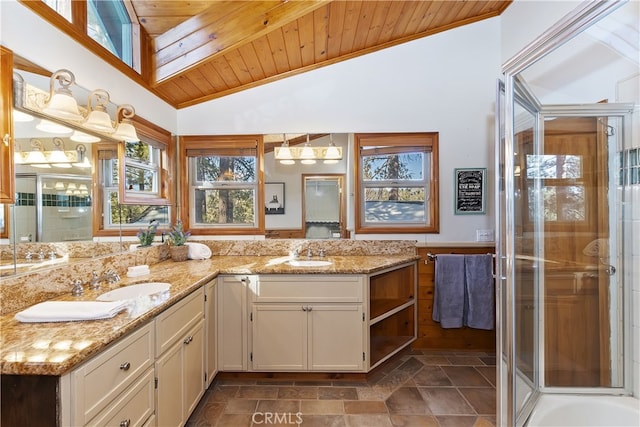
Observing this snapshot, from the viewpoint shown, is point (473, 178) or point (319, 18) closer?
point (319, 18)

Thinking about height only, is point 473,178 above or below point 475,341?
above

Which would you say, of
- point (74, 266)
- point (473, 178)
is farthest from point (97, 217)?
point (473, 178)

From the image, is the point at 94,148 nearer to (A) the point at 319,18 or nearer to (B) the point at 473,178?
(A) the point at 319,18

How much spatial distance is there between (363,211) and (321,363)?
4.53ft

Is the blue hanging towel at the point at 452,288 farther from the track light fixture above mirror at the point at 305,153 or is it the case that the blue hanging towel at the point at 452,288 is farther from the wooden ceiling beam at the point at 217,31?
the wooden ceiling beam at the point at 217,31

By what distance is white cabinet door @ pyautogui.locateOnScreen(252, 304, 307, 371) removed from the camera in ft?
7.31

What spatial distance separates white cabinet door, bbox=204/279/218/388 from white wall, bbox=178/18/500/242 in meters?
1.51

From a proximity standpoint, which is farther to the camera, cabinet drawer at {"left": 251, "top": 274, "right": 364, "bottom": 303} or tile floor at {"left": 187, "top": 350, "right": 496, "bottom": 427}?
cabinet drawer at {"left": 251, "top": 274, "right": 364, "bottom": 303}

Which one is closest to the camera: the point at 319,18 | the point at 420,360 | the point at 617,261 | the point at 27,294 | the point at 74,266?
the point at 27,294

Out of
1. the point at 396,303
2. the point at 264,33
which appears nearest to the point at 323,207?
the point at 396,303

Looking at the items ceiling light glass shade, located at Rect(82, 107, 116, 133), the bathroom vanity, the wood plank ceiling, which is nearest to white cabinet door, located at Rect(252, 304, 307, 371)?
the bathroom vanity

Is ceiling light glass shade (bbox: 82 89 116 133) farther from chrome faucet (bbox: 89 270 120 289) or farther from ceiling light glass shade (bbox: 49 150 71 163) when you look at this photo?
chrome faucet (bbox: 89 270 120 289)

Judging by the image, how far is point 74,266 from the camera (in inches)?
66.0

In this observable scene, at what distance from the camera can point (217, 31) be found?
6.85 feet
